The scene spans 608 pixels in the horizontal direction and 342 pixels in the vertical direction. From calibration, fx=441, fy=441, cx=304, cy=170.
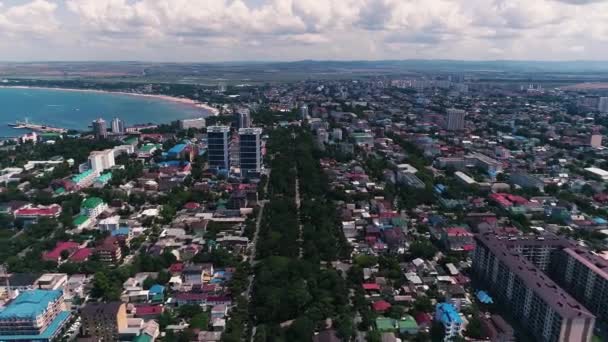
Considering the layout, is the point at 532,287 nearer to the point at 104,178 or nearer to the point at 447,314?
the point at 447,314

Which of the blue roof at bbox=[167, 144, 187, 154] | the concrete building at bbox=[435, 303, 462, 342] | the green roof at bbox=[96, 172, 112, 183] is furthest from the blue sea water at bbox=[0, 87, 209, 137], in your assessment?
the concrete building at bbox=[435, 303, 462, 342]

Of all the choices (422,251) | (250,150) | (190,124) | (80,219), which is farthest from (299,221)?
(190,124)

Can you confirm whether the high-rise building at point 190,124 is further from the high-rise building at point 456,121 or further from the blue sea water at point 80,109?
the high-rise building at point 456,121

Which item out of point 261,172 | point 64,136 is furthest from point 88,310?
point 64,136

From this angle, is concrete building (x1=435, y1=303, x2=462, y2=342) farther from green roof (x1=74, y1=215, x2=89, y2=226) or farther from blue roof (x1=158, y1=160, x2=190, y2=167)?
blue roof (x1=158, y1=160, x2=190, y2=167)

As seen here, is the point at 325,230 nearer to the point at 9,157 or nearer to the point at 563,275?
the point at 563,275
